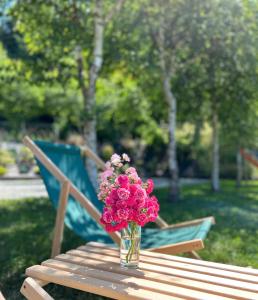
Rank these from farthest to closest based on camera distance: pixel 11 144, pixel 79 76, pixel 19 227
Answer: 1. pixel 11 144
2. pixel 79 76
3. pixel 19 227

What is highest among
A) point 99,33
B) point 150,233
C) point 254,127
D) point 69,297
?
point 99,33

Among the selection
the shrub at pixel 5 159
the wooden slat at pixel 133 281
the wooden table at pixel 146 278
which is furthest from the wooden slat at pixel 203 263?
the shrub at pixel 5 159

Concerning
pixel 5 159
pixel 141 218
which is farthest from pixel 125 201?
pixel 5 159

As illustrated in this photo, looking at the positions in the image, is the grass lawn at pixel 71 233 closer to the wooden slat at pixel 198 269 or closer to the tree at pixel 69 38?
the wooden slat at pixel 198 269

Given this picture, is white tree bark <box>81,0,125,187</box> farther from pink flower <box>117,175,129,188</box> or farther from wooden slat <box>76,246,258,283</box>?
pink flower <box>117,175,129,188</box>

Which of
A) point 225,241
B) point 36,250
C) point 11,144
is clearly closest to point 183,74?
point 225,241

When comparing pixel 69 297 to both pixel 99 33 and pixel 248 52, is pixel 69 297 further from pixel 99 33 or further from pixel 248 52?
pixel 248 52

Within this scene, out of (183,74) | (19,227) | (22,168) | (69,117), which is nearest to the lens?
(19,227)

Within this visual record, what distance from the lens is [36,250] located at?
458cm

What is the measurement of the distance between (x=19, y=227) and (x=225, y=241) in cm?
285

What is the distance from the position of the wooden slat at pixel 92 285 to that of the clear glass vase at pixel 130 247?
0.30 meters

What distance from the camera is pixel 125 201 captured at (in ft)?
8.23

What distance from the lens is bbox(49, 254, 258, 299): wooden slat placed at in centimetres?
223

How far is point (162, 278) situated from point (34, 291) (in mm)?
752
